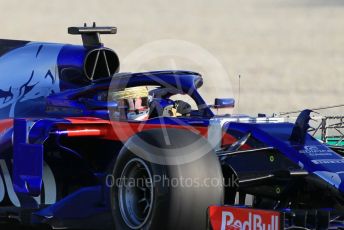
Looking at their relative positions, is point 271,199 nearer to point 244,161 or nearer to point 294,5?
point 244,161

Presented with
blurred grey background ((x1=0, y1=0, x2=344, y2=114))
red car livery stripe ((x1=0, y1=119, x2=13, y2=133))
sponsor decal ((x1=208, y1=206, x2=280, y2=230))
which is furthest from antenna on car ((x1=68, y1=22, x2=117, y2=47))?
blurred grey background ((x1=0, y1=0, x2=344, y2=114))

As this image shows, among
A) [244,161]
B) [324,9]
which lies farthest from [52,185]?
[324,9]

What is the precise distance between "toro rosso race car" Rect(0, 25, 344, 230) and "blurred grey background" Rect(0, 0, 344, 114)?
10476 millimetres

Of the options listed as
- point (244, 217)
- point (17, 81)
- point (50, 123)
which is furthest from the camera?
point (17, 81)

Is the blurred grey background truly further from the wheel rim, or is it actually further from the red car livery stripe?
the wheel rim

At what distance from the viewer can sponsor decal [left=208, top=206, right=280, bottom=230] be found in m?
4.49

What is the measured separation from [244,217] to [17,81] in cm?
324

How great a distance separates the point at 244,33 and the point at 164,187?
20.1m

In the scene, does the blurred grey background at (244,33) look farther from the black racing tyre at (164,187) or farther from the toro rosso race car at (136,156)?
the black racing tyre at (164,187)

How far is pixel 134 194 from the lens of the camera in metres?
5.17

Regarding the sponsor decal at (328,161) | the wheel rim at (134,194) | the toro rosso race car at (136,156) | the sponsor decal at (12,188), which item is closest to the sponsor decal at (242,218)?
the toro rosso race car at (136,156)

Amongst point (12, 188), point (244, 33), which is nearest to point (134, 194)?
point (12, 188)

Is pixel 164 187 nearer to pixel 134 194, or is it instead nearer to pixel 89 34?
pixel 134 194

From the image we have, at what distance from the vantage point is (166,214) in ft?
15.3
